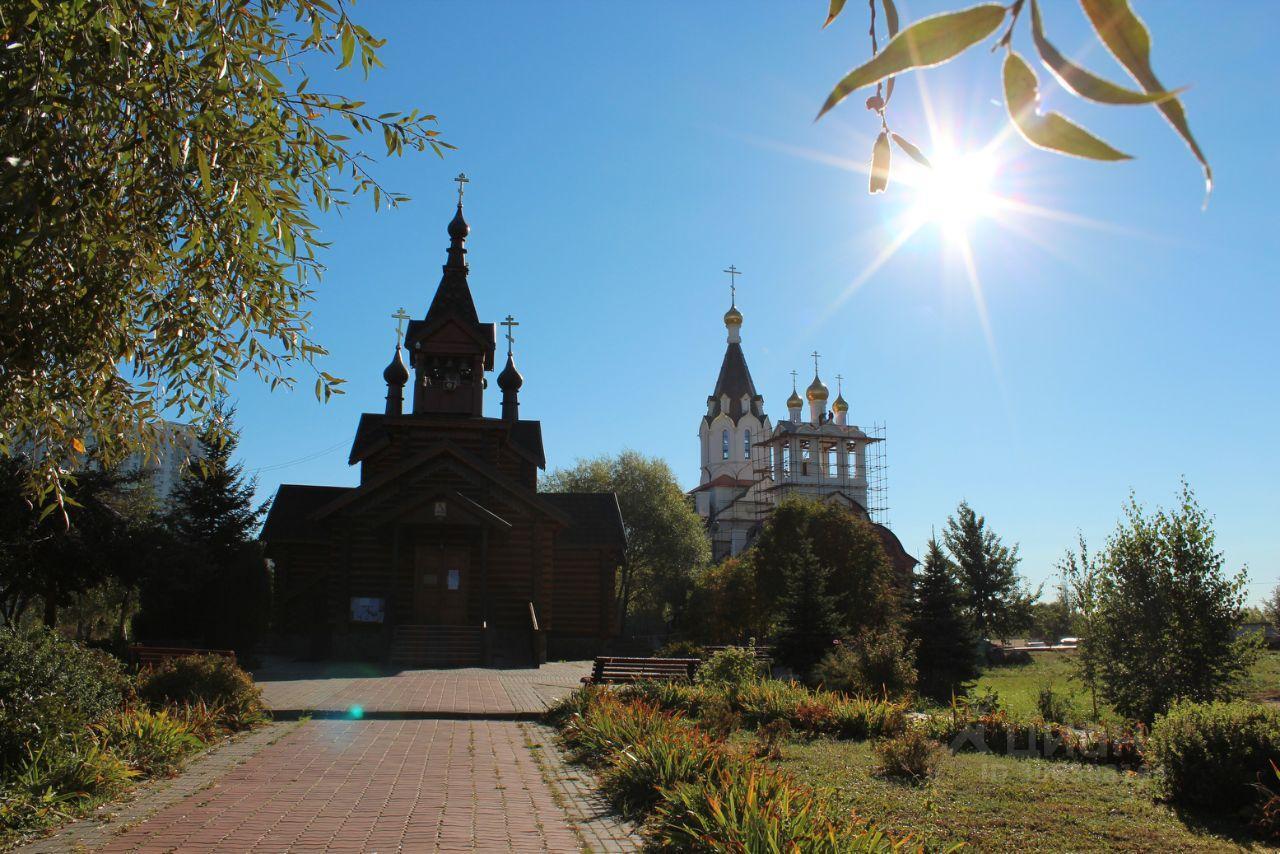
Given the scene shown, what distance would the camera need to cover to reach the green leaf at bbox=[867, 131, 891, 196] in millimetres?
1398

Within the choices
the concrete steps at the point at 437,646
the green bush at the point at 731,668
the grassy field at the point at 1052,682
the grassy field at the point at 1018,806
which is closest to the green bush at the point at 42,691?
the grassy field at the point at 1018,806

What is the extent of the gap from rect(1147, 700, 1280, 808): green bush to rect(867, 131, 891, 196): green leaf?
27.3 feet

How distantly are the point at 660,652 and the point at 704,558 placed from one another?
1162 inches

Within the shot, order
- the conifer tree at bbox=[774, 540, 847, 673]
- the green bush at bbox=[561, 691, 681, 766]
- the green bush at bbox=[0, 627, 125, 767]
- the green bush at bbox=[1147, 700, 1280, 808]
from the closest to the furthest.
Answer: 1. the green bush at bbox=[0, 627, 125, 767]
2. the green bush at bbox=[1147, 700, 1280, 808]
3. the green bush at bbox=[561, 691, 681, 766]
4. the conifer tree at bbox=[774, 540, 847, 673]

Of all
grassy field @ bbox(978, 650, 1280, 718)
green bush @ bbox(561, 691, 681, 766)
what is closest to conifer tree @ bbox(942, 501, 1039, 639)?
grassy field @ bbox(978, 650, 1280, 718)

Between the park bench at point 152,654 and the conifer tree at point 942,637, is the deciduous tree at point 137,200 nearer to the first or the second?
the park bench at point 152,654

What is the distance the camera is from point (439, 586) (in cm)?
2447

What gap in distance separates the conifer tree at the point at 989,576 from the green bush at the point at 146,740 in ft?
143

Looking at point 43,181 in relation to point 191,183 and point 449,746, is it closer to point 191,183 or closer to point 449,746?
point 191,183

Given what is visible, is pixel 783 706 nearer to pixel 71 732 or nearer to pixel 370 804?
pixel 370 804

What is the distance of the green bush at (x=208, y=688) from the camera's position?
1147 centimetres

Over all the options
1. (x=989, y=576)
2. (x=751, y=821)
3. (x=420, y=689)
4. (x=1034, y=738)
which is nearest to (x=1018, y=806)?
(x=751, y=821)

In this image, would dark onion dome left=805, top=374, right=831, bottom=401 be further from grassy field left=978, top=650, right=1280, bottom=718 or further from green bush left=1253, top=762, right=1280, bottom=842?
green bush left=1253, top=762, right=1280, bottom=842

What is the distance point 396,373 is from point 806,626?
16.6 metres
